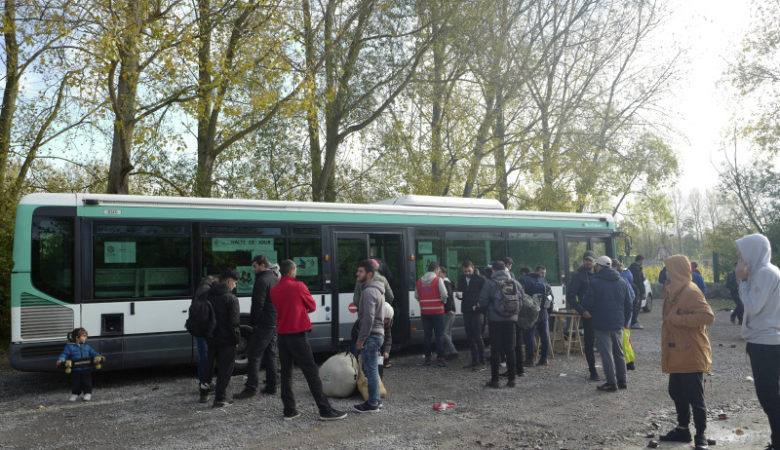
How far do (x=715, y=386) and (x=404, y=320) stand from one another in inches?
207

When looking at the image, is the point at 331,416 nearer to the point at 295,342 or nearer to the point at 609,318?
the point at 295,342

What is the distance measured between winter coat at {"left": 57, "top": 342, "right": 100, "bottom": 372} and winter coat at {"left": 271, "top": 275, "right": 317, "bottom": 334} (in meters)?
3.13

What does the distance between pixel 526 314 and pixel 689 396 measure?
3815mm

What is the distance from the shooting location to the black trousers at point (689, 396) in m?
5.59

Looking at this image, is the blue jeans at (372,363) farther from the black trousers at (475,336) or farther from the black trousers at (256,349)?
the black trousers at (475,336)

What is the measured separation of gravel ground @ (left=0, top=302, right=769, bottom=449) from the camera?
239 inches

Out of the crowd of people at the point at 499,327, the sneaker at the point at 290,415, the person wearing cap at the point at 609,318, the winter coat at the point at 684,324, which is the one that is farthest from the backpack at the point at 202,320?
the winter coat at the point at 684,324

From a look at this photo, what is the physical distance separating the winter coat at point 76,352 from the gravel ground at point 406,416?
599 millimetres

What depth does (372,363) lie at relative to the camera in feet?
23.4

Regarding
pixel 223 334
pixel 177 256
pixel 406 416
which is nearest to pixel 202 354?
pixel 223 334

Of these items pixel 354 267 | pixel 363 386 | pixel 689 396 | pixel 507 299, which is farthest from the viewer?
pixel 354 267

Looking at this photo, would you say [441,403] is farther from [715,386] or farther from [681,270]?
[715,386]

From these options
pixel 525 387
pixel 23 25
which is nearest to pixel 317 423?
pixel 525 387

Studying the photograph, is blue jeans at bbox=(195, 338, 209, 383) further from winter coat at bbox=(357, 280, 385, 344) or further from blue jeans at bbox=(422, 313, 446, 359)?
blue jeans at bbox=(422, 313, 446, 359)
